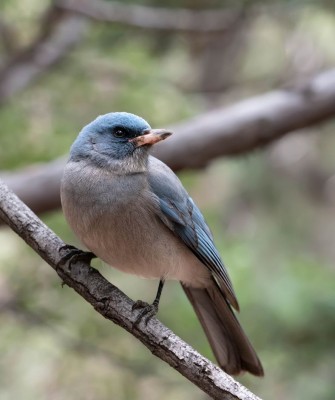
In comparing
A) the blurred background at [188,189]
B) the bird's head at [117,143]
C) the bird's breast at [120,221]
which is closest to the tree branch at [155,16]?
the blurred background at [188,189]

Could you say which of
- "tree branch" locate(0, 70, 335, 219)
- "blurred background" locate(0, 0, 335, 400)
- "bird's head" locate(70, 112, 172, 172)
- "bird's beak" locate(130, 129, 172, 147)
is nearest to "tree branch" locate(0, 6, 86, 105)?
"blurred background" locate(0, 0, 335, 400)

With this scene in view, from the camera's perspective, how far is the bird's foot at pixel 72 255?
3393 millimetres

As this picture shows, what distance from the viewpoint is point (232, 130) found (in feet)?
17.7

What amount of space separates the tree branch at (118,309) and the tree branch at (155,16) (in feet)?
10.0

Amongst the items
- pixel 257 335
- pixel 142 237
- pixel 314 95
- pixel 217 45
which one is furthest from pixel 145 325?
pixel 217 45

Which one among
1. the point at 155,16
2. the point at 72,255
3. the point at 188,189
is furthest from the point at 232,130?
the point at 72,255

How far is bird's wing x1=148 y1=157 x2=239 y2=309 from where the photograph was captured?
3.76 m

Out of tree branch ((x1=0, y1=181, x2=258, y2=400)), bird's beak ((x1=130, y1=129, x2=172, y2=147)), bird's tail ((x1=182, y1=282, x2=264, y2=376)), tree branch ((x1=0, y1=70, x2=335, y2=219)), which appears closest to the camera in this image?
tree branch ((x1=0, y1=181, x2=258, y2=400))

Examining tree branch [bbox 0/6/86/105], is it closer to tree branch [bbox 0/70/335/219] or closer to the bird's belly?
tree branch [bbox 0/70/335/219]

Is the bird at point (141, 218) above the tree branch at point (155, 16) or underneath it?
underneath

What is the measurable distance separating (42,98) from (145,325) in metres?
3.61

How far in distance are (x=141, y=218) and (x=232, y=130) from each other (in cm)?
194

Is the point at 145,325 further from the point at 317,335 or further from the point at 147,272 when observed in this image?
the point at 317,335

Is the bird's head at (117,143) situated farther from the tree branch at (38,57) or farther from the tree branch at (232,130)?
the tree branch at (38,57)
